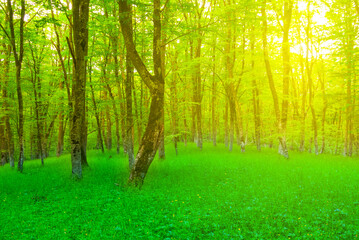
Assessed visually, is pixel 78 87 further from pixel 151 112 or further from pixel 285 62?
pixel 285 62

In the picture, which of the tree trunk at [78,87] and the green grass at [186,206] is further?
the tree trunk at [78,87]

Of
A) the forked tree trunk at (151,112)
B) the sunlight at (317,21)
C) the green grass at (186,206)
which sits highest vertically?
the sunlight at (317,21)

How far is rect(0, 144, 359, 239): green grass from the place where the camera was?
5027mm

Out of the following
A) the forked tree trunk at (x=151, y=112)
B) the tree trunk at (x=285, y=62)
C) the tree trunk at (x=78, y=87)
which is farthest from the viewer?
the tree trunk at (x=285, y=62)

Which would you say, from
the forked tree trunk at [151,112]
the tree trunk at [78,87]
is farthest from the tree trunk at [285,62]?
the tree trunk at [78,87]

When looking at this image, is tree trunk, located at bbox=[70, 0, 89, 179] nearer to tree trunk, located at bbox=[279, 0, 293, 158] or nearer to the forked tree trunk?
the forked tree trunk

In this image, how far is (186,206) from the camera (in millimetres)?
6527

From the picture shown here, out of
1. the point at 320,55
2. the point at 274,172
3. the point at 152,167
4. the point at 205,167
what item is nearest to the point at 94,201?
the point at 152,167

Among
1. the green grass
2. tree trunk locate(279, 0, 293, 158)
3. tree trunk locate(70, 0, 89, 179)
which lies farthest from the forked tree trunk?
tree trunk locate(279, 0, 293, 158)

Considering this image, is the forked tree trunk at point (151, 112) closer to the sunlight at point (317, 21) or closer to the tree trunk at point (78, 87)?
the tree trunk at point (78, 87)

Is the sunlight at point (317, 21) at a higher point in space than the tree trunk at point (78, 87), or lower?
higher

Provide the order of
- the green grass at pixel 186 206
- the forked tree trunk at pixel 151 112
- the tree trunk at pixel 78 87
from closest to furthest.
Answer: the green grass at pixel 186 206 < the forked tree trunk at pixel 151 112 < the tree trunk at pixel 78 87

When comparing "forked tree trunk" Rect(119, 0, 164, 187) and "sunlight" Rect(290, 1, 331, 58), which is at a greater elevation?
"sunlight" Rect(290, 1, 331, 58)

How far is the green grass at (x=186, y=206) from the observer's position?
503cm
